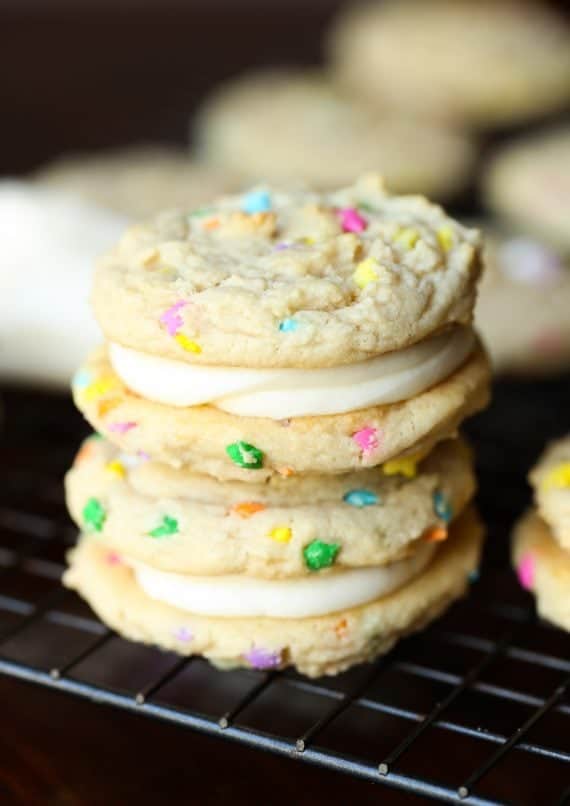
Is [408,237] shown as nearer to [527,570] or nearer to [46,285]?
[527,570]

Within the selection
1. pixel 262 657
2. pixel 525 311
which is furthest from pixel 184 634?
pixel 525 311

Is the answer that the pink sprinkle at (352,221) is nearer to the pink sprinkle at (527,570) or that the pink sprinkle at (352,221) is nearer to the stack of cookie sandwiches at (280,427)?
the stack of cookie sandwiches at (280,427)

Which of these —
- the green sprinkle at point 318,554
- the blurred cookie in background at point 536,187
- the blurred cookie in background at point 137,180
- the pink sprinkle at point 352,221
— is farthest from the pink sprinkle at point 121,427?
the blurred cookie in background at point 536,187

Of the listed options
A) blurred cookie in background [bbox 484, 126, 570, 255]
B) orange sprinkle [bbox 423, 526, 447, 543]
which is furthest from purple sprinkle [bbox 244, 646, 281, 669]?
blurred cookie in background [bbox 484, 126, 570, 255]

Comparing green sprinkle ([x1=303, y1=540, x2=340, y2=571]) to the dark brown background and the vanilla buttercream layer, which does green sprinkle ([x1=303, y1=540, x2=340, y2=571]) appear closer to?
the vanilla buttercream layer

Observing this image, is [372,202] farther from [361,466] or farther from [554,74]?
[554,74]

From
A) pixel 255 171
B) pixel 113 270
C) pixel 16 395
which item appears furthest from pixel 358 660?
pixel 255 171
